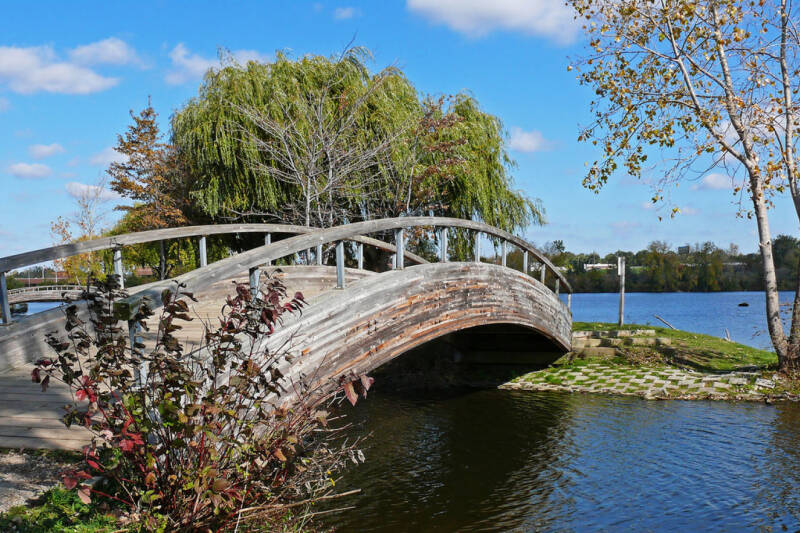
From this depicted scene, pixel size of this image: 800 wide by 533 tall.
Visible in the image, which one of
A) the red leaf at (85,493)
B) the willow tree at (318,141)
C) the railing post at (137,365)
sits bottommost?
the red leaf at (85,493)

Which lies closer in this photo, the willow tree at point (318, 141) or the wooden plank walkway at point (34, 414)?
the wooden plank walkway at point (34, 414)

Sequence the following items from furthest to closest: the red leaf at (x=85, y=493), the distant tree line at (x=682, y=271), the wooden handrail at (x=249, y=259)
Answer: the distant tree line at (x=682, y=271)
the wooden handrail at (x=249, y=259)
the red leaf at (x=85, y=493)

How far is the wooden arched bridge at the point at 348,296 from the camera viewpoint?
5.35m

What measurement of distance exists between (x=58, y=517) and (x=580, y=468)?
6065mm

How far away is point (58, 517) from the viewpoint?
11.2 feet

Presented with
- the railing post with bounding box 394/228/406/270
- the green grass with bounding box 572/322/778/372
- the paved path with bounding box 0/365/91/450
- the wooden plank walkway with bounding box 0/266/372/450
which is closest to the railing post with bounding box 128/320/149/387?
the paved path with bounding box 0/365/91/450

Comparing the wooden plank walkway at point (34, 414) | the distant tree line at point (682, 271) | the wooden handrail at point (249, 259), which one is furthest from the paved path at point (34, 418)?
the distant tree line at point (682, 271)

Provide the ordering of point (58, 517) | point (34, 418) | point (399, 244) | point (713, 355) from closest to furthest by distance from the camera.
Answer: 1. point (58, 517)
2. point (34, 418)
3. point (399, 244)
4. point (713, 355)

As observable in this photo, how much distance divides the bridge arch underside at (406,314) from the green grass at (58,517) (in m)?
1.75

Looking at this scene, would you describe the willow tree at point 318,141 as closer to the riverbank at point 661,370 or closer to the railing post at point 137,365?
the riverbank at point 661,370

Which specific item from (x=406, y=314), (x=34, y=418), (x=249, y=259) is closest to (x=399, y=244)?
(x=406, y=314)

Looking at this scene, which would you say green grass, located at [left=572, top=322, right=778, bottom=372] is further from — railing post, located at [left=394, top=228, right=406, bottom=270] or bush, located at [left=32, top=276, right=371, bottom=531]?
bush, located at [left=32, top=276, right=371, bottom=531]

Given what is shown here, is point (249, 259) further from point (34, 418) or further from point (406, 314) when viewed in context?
point (406, 314)

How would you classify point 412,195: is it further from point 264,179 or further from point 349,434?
point 349,434
